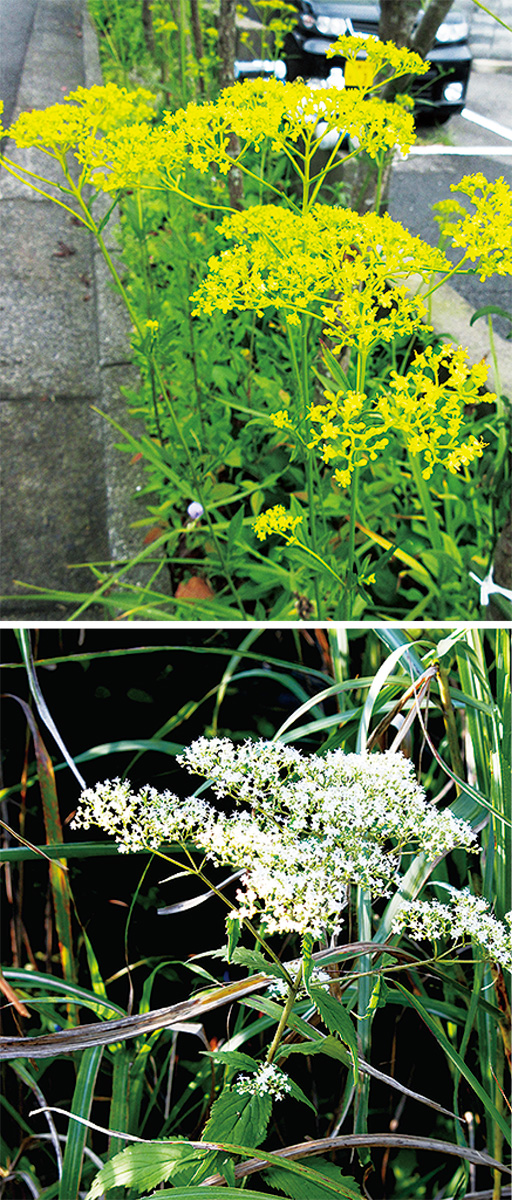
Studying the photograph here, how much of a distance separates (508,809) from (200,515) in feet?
1.85

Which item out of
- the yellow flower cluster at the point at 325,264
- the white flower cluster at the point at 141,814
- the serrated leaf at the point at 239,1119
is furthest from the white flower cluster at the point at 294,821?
the yellow flower cluster at the point at 325,264

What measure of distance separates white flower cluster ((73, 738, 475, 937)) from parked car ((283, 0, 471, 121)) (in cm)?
64

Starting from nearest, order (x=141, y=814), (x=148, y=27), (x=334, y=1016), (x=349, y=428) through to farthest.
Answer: (x=334, y=1016)
(x=141, y=814)
(x=349, y=428)
(x=148, y=27)

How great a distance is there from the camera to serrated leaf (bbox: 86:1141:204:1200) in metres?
0.52

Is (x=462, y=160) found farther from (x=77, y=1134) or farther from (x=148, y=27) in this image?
(x=77, y=1134)

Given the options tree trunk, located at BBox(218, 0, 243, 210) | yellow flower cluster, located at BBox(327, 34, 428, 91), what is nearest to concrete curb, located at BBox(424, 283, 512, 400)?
yellow flower cluster, located at BBox(327, 34, 428, 91)

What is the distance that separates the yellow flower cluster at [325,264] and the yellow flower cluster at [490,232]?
29 mm

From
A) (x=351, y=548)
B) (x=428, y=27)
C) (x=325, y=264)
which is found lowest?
(x=351, y=548)

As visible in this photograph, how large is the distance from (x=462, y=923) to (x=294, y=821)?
0.15 metres

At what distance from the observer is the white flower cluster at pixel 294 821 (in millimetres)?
487

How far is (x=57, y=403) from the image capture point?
1.21 meters

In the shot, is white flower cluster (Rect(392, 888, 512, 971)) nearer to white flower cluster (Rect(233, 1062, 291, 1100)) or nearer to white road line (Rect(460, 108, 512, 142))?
white flower cluster (Rect(233, 1062, 291, 1100))

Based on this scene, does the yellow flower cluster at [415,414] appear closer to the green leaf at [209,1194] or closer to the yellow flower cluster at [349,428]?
the yellow flower cluster at [349,428]

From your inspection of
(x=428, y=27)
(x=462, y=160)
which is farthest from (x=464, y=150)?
(x=428, y=27)
